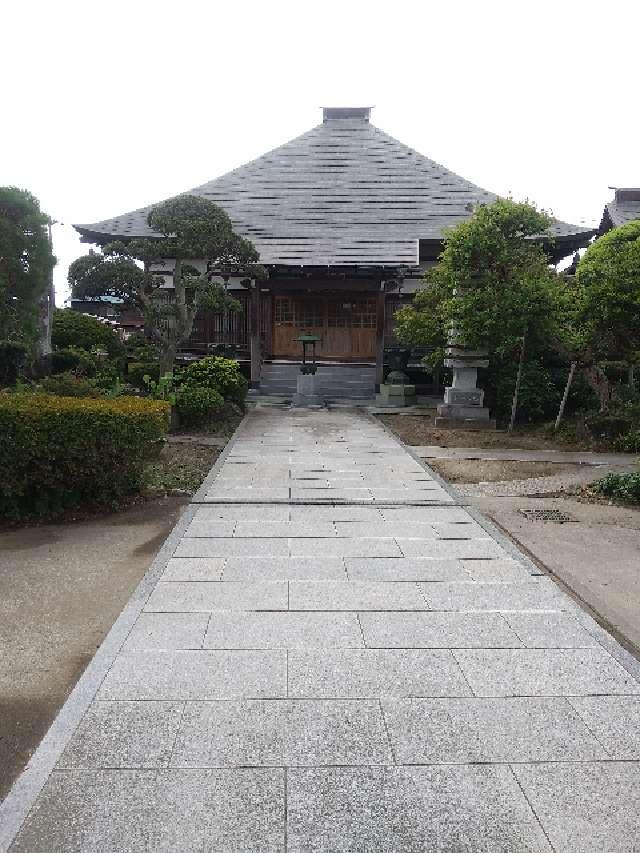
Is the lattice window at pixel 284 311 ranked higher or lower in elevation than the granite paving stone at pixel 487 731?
higher

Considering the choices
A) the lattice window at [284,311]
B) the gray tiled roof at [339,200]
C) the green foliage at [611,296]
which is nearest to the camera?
the green foliage at [611,296]

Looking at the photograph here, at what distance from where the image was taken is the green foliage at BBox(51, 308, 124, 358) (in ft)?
60.8

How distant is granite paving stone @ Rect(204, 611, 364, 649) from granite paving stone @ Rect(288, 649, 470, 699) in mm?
152

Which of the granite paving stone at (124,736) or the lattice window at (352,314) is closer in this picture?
the granite paving stone at (124,736)

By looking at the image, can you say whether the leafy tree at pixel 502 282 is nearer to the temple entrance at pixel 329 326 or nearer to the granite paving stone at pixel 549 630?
the temple entrance at pixel 329 326

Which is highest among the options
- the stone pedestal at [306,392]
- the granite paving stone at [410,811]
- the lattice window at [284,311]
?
the lattice window at [284,311]

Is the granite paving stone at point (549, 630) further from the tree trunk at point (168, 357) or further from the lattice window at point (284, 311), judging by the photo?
the lattice window at point (284, 311)

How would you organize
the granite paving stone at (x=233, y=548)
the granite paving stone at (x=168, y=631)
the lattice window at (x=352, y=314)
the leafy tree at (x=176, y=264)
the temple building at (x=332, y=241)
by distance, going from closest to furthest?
the granite paving stone at (x=168, y=631) → the granite paving stone at (x=233, y=548) → the leafy tree at (x=176, y=264) → the temple building at (x=332, y=241) → the lattice window at (x=352, y=314)

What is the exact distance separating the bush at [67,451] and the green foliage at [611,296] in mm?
8362

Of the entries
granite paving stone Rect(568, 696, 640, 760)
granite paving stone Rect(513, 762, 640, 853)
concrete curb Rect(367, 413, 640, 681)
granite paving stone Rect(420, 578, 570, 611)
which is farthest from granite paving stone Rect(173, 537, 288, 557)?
granite paving stone Rect(513, 762, 640, 853)

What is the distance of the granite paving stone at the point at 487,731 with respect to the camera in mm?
3225

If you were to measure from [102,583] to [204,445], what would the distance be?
704 centimetres

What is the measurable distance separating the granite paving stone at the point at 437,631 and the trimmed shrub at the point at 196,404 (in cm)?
981

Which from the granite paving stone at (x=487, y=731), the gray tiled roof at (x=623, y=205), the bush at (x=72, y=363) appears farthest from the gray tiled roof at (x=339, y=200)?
the granite paving stone at (x=487, y=731)
